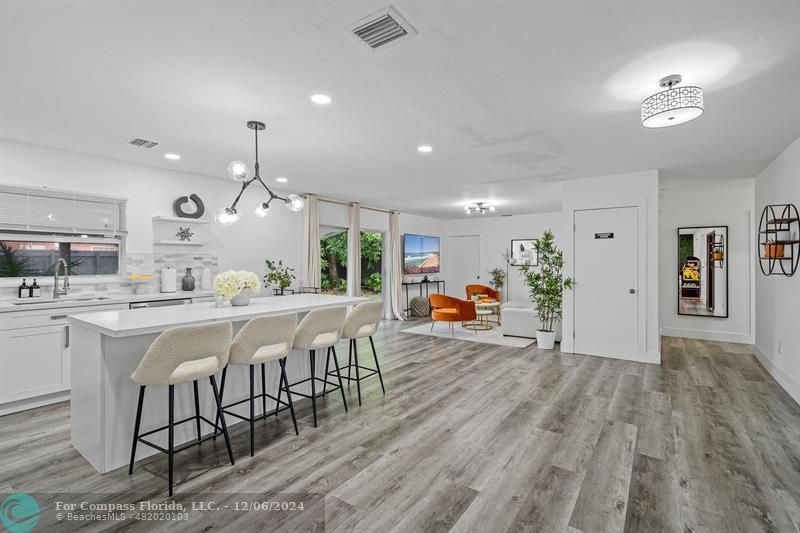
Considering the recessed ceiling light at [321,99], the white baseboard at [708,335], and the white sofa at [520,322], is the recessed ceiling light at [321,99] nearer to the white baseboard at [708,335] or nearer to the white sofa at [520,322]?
the white sofa at [520,322]

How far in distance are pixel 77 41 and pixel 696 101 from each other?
3824 mm

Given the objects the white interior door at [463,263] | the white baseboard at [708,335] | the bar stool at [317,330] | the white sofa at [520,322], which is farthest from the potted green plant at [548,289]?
the white interior door at [463,263]

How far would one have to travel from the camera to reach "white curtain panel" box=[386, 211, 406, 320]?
351 inches

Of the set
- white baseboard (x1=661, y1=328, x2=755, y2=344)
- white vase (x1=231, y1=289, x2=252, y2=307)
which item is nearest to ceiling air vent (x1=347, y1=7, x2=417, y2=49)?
white vase (x1=231, y1=289, x2=252, y2=307)

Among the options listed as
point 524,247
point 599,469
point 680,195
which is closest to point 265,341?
point 599,469

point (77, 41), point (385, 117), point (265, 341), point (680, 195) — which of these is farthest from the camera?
point (680, 195)

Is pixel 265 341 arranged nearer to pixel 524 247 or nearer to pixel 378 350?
pixel 378 350

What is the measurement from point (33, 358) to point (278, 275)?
2.96 meters

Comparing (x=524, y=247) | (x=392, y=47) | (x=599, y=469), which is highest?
(x=392, y=47)

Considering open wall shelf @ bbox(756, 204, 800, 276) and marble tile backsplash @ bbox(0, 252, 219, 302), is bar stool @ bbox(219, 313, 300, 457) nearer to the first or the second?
marble tile backsplash @ bbox(0, 252, 219, 302)

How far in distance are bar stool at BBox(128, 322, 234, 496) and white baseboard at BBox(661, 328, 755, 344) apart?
24.6 feet

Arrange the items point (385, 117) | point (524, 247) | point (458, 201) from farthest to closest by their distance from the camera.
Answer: point (524, 247)
point (458, 201)
point (385, 117)

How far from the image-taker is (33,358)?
3.62 m

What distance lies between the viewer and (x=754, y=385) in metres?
4.23
